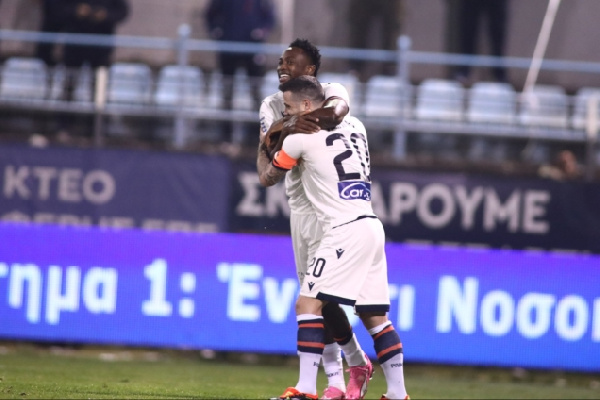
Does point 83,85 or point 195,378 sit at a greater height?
point 83,85

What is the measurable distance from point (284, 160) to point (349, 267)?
0.73 metres

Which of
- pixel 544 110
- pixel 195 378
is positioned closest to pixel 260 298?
pixel 195 378

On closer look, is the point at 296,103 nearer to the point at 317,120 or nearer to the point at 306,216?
the point at 317,120

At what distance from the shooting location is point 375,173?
10680mm

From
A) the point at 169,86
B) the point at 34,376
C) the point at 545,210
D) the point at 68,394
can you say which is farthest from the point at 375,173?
the point at 68,394

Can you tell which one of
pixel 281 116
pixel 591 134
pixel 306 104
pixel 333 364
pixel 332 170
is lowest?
pixel 333 364

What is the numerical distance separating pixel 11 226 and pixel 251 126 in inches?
150

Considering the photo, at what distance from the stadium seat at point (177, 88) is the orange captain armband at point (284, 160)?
6262 mm

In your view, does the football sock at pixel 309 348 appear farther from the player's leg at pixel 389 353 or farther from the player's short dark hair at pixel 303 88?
the player's short dark hair at pixel 303 88

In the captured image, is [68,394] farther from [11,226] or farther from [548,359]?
[548,359]

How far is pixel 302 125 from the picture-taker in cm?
614

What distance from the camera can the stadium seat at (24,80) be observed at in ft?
41.4

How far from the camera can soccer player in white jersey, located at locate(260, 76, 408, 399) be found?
605 centimetres

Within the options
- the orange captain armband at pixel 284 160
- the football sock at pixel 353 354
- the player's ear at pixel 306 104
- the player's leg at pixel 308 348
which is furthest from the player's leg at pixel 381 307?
the player's ear at pixel 306 104
